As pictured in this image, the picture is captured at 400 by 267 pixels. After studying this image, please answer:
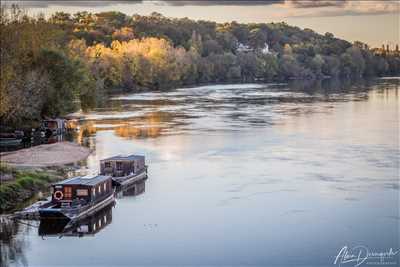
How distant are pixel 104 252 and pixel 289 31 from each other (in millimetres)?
175025

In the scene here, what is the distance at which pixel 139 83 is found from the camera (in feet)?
321

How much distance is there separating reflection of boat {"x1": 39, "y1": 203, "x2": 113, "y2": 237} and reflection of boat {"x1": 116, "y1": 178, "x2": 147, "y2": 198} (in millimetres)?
3764

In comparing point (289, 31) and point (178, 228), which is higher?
point (289, 31)

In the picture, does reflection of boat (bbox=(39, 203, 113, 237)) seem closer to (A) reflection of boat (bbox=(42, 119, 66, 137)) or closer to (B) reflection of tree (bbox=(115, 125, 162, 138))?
(B) reflection of tree (bbox=(115, 125, 162, 138))

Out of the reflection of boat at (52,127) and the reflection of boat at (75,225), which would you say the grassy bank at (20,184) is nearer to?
the reflection of boat at (75,225)

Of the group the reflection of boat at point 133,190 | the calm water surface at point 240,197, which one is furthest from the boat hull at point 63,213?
the reflection of boat at point 133,190

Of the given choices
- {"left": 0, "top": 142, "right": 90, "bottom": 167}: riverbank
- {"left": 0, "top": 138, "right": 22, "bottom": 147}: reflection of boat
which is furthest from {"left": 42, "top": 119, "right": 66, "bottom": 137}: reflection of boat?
{"left": 0, "top": 142, "right": 90, "bottom": 167}: riverbank

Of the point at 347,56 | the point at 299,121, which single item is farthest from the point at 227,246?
the point at 347,56

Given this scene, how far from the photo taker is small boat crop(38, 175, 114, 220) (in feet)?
82.1

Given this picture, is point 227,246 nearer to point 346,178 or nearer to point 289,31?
point 346,178

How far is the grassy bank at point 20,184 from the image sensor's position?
27109mm

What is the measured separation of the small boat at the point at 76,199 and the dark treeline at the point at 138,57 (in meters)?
11.6

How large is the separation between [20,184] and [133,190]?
192 inches

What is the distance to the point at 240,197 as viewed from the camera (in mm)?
28203
